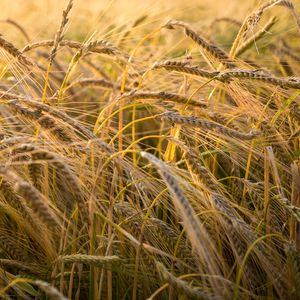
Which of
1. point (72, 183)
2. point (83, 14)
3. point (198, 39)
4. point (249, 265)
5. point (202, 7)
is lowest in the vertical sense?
point (249, 265)

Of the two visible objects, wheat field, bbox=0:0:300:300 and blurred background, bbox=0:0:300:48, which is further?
blurred background, bbox=0:0:300:48

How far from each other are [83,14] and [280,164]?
15.1ft

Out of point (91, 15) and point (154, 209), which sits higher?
point (91, 15)

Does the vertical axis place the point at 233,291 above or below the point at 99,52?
below

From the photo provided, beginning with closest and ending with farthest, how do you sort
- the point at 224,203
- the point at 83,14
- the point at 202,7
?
the point at 224,203
the point at 202,7
the point at 83,14

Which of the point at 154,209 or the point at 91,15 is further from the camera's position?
the point at 91,15

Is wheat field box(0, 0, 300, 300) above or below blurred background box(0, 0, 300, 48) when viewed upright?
below

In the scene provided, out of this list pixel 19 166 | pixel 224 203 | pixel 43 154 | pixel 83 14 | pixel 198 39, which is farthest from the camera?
pixel 83 14

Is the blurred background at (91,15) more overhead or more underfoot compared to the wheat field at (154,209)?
more overhead

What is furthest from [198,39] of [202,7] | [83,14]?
[83,14]

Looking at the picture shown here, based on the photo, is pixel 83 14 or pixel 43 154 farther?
pixel 83 14

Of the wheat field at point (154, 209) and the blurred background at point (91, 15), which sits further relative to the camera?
the blurred background at point (91, 15)

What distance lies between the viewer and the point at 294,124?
234 cm

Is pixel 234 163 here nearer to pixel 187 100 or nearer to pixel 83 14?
pixel 187 100
